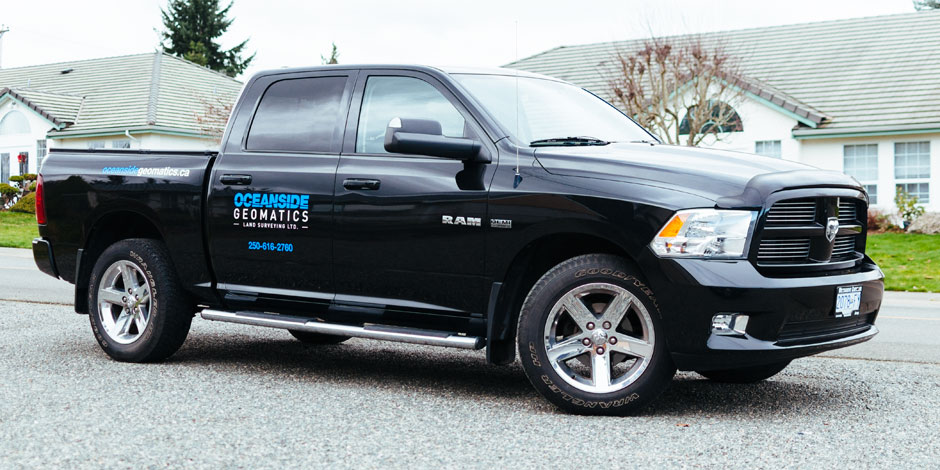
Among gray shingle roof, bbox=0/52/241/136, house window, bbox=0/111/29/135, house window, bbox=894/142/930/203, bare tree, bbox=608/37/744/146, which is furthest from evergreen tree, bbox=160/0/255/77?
house window, bbox=894/142/930/203

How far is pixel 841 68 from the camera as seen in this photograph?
2909 cm

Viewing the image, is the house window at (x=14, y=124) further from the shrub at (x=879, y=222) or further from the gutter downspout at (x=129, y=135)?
the shrub at (x=879, y=222)

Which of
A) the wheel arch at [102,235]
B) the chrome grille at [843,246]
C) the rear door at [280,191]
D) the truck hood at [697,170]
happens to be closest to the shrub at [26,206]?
the wheel arch at [102,235]

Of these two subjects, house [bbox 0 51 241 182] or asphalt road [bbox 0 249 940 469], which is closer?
asphalt road [bbox 0 249 940 469]

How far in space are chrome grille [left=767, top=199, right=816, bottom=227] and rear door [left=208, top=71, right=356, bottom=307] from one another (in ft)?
8.50

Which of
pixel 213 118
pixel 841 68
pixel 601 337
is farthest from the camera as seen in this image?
pixel 213 118

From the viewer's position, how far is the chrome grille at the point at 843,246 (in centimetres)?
564

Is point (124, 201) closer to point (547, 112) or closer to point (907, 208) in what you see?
point (547, 112)

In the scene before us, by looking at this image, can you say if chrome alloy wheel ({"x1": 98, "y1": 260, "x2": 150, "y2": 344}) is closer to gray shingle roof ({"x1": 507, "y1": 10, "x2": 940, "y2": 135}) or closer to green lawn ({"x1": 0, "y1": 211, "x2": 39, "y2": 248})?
green lawn ({"x1": 0, "y1": 211, "x2": 39, "y2": 248})

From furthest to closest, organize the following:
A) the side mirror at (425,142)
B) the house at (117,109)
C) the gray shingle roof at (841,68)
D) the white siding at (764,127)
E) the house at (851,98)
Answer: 1. the house at (117,109)
2. the white siding at (764,127)
3. the gray shingle roof at (841,68)
4. the house at (851,98)
5. the side mirror at (425,142)

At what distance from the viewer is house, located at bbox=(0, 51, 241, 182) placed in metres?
36.4

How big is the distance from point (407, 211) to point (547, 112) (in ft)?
3.72

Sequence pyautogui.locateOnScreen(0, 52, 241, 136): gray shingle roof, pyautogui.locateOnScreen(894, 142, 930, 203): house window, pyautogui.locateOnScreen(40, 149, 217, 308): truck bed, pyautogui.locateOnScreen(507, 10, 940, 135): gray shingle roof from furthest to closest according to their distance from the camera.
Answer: pyautogui.locateOnScreen(0, 52, 241, 136): gray shingle roof < pyautogui.locateOnScreen(507, 10, 940, 135): gray shingle roof < pyautogui.locateOnScreen(894, 142, 930, 203): house window < pyautogui.locateOnScreen(40, 149, 217, 308): truck bed

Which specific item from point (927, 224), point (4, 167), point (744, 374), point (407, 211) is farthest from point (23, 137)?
point (744, 374)
